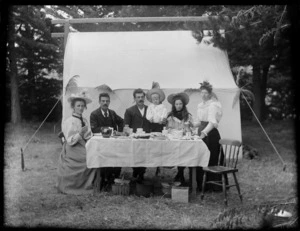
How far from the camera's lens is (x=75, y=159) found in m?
5.07

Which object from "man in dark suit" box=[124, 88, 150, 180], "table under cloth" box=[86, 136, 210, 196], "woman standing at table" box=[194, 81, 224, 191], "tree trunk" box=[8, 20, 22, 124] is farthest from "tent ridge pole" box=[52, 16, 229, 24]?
"tree trunk" box=[8, 20, 22, 124]

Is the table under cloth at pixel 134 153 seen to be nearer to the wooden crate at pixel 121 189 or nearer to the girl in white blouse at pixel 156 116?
the wooden crate at pixel 121 189

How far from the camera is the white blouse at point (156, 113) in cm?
584

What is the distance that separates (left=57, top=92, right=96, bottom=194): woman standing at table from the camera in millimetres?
5004

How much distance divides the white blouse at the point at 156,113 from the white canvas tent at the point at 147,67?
31.4 inches

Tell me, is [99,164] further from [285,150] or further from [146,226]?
[285,150]

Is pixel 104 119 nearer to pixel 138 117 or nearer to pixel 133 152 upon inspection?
pixel 138 117

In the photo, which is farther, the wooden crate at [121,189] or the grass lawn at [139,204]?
the wooden crate at [121,189]

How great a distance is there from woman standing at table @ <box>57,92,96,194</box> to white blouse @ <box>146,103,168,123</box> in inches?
42.6

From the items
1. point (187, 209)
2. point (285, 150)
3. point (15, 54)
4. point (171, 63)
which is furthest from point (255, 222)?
point (15, 54)

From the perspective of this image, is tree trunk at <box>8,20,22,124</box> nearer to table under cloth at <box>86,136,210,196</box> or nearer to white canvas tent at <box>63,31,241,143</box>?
white canvas tent at <box>63,31,241,143</box>

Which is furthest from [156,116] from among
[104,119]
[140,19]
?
[140,19]

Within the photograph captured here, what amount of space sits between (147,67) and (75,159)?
9.13 ft

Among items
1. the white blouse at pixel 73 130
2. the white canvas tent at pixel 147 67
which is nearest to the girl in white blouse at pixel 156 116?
the white canvas tent at pixel 147 67
